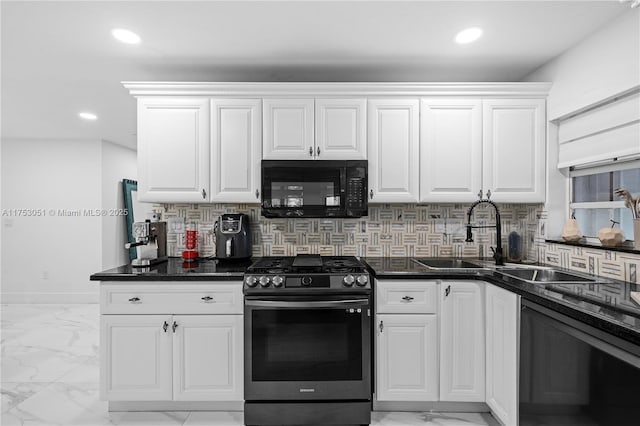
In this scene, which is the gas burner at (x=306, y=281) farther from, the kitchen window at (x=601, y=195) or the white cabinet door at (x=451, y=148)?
the kitchen window at (x=601, y=195)

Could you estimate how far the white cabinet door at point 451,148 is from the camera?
2.61 metres

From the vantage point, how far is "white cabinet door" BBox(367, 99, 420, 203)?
2.62m

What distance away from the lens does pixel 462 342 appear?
2211 mm

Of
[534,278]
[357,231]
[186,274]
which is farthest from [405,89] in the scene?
[186,274]

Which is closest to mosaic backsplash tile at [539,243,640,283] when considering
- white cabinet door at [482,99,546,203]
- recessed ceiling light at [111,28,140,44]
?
white cabinet door at [482,99,546,203]

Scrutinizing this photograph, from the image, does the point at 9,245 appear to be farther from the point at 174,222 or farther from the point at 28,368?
the point at 174,222

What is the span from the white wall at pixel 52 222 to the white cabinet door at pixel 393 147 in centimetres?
429

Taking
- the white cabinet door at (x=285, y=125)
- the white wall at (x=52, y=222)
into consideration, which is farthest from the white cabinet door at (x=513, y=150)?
the white wall at (x=52, y=222)

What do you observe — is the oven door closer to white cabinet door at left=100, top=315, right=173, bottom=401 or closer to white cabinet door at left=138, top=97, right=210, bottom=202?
white cabinet door at left=100, top=315, right=173, bottom=401

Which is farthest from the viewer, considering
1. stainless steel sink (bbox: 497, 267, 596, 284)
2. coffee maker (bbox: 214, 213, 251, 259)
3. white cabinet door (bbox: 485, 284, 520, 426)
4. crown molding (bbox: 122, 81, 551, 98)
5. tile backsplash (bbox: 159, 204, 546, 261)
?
tile backsplash (bbox: 159, 204, 546, 261)

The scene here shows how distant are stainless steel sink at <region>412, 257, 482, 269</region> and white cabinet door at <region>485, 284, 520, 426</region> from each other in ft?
1.04

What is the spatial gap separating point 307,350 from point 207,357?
0.64m

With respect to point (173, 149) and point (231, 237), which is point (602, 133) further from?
point (173, 149)

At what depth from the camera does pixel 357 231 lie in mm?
2953
